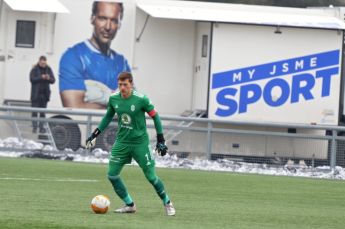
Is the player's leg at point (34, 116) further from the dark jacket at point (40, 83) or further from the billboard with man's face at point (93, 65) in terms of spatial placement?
the billboard with man's face at point (93, 65)

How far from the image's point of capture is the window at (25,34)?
94.3 feet

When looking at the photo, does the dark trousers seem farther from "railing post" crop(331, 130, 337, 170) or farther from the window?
"railing post" crop(331, 130, 337, 170)

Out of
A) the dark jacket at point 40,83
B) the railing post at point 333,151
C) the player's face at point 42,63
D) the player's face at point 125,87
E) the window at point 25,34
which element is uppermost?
the window at point 25,34

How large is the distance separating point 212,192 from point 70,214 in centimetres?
602

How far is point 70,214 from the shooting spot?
14.3 meters

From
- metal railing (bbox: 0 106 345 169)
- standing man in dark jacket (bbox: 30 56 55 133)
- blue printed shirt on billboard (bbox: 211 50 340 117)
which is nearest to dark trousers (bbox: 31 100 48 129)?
standing man in dark jacket (bbox: 30 56 55 133)

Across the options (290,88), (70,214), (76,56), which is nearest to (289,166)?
(290,88)

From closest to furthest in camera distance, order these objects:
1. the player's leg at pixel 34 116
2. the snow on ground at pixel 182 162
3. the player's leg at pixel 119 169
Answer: the player's leg at pixel 119 169 < the snow on ground at pixel 182 162 < the player's leg at pixel 34 116

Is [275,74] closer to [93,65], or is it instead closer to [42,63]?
[93,65]

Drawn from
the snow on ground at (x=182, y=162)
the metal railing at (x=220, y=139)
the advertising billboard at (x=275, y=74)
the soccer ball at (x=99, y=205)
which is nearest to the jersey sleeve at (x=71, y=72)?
the metal railing at (x=220, y=139)

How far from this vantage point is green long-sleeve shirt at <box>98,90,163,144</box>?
14.9 m

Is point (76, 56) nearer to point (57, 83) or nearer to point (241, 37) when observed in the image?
point (57, 83)

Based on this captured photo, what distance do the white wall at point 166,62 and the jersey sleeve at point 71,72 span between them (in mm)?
1583

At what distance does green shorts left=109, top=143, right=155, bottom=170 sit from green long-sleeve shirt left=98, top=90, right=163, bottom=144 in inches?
2.8
